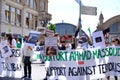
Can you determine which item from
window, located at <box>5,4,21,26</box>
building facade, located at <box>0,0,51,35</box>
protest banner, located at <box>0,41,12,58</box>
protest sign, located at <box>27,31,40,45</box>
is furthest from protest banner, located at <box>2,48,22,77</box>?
window, located at <box>5,4,21,26</box>

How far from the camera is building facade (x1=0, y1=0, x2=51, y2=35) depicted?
59119 millimetres

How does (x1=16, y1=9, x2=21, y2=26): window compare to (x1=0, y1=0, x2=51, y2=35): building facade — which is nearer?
(x1=0, y1=0, x2=51, y2=35): building facade

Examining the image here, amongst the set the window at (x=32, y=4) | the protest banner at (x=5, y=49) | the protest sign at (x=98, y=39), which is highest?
the window at (x=32, y=4)

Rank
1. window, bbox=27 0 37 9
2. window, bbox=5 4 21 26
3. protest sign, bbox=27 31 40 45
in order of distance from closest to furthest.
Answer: protest sign, bbox=27 31 40 45, window, bbox=5 4 21 26, window, bbox=27 0 37 9

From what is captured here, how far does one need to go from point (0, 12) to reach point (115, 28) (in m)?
80.1

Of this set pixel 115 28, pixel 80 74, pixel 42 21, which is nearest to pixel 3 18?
pixel 42 21

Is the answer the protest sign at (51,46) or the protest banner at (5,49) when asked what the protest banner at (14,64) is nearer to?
the protest banner at (5,49)

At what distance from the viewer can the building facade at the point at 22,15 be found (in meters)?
59.1

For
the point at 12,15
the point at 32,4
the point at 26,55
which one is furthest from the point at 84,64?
the point at 32,4

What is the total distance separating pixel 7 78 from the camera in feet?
54.2

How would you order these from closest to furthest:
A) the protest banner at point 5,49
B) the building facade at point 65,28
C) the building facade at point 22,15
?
the protest banner at point 5,49, the building facade at point 22,15, the building facade at point 65,28

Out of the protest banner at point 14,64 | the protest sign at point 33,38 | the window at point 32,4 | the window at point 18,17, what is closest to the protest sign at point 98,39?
the protest sign at point 33,38

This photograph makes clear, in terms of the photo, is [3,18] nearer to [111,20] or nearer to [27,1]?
[27,1]

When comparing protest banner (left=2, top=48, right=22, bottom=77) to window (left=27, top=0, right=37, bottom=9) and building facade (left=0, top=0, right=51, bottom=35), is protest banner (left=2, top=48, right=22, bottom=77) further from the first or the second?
window (left=27, top=0, right=37, bottom=9)
